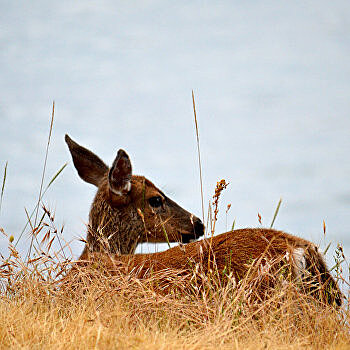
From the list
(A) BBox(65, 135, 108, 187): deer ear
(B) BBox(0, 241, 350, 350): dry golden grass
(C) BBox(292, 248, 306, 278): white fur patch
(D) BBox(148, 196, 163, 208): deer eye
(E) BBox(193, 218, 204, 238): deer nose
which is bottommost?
(B) BBox(0, 241, 350, 350): dry golden grass

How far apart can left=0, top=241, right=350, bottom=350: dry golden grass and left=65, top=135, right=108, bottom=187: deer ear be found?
1.99 m

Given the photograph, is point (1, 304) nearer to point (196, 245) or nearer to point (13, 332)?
point (13, 332)

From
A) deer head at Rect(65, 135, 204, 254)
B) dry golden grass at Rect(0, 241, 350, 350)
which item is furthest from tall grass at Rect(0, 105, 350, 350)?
deer head at Rect(65, 135, 204, 254)

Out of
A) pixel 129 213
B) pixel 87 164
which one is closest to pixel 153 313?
pixel 129 213

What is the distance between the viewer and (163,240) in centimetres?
552

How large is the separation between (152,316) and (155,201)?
95.9 inches

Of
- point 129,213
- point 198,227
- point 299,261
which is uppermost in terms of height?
point 129,213

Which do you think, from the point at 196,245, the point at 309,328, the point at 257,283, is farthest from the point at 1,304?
the point at 309,328

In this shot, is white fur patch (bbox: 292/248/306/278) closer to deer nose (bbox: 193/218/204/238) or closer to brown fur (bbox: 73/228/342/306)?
brown fur (bbox: 73/228/342/306)

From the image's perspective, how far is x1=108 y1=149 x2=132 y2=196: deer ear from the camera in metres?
5.07

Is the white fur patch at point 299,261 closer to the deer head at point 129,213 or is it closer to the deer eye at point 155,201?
the deer head at point 129,213

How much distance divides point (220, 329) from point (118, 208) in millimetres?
2561

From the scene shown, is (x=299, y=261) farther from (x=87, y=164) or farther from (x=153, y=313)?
(x=87, y=164)

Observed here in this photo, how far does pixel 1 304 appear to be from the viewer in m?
3.51
